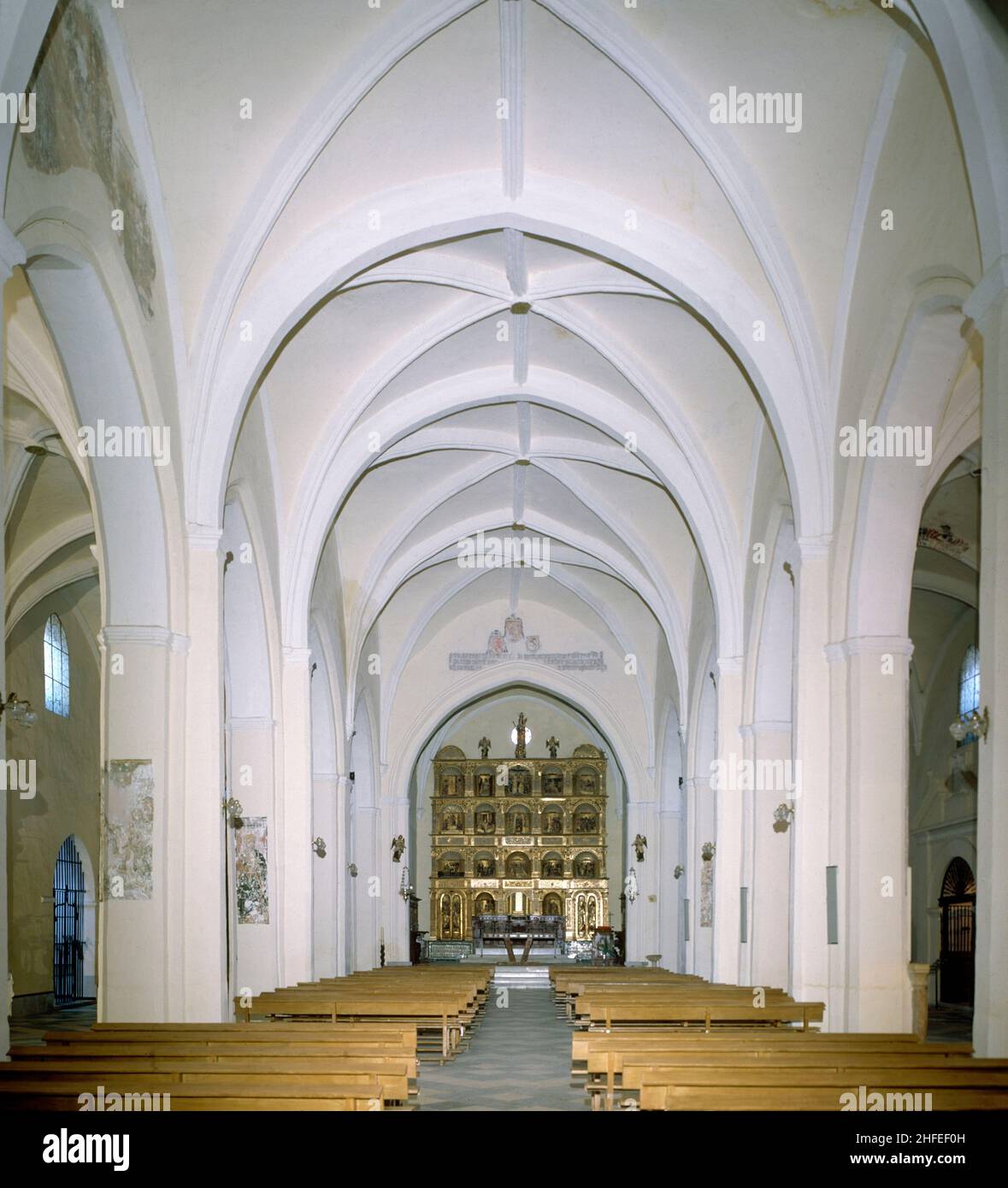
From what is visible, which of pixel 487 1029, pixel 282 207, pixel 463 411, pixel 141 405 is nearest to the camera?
pixel 141 405

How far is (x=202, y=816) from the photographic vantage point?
12.4 metres

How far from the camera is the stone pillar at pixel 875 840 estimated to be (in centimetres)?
1196

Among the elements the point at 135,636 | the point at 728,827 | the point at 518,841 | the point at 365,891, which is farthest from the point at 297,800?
the point at 518,841

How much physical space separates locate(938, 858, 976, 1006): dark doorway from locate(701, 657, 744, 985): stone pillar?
6.48 metres

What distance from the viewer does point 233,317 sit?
13.3m

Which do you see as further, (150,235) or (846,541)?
(846,541)

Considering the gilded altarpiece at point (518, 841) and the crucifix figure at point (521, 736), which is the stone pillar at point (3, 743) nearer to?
the crucifix figure at point (521, 736)

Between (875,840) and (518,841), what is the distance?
25327 mm

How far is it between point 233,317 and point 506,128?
10.5 ft

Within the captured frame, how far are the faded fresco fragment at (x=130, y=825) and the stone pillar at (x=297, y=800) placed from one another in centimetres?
604

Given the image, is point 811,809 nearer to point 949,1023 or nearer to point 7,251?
point 7,251

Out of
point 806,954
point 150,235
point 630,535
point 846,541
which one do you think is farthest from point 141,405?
point 630,535
